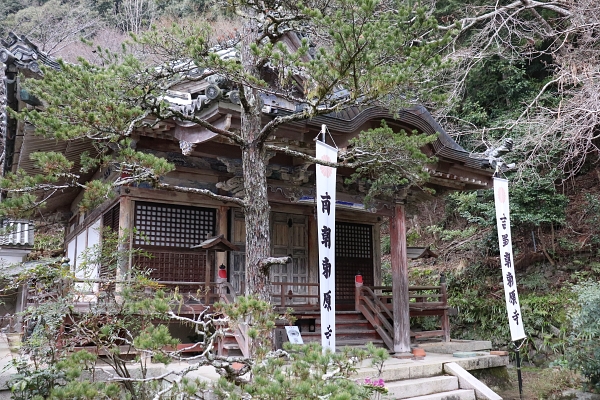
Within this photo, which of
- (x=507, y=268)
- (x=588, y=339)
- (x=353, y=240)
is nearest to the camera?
(x=588, y=339)

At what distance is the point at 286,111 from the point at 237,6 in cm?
166

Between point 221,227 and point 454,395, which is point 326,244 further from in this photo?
point 454,395

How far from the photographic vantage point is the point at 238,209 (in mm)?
9383

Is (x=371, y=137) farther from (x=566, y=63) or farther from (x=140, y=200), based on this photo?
(x=566, y=63)

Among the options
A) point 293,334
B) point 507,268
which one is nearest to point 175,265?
point 293,334

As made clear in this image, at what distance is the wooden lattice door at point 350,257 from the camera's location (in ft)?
36.4

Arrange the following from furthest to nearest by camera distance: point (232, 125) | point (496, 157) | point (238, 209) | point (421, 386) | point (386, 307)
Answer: point (386, 307) → point (496, 157) → point (238, 209) → point (421, 386) → point (232, 125)

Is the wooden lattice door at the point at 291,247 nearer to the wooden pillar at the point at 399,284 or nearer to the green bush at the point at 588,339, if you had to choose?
the wooden pillar at the point at 399,284

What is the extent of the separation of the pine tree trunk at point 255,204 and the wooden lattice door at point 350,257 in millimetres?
5780

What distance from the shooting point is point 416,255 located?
1120 cm

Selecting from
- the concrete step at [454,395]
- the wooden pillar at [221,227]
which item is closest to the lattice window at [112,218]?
the wooden pillar at [221,227]

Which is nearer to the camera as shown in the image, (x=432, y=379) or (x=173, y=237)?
(x=432, y=379)

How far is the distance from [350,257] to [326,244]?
4.86m

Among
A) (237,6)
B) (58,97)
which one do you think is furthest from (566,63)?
(58,97)
